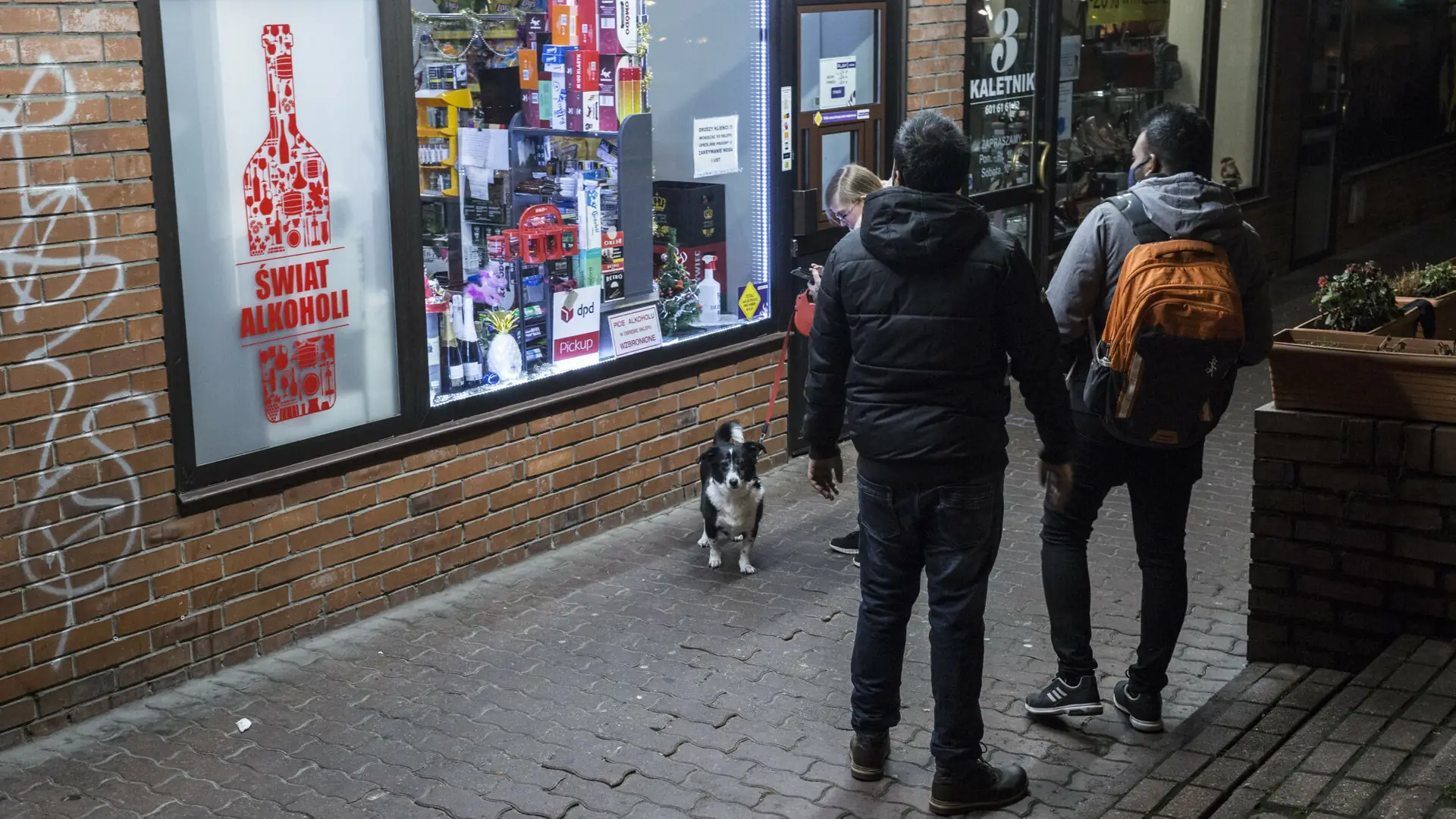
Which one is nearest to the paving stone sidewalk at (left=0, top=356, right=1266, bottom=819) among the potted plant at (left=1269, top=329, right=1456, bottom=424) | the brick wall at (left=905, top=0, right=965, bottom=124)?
the potted plant at (left=1269, top=329, right=1456, bottom=424)

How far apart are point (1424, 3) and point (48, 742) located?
17.3m

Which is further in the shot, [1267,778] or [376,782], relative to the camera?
[376,782]

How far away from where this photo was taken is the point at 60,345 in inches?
201

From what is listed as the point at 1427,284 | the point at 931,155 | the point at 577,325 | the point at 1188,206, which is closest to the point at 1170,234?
the point at 1188,206

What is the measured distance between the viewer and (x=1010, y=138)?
1027 cm

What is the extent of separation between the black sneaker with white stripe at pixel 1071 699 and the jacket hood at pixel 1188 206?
5.12 ft

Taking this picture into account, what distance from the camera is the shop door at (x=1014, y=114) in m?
9.80

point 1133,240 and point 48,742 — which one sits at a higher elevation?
point 1133,240

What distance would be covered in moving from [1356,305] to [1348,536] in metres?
0.94

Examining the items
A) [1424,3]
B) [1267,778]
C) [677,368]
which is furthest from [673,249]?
[1424,3]

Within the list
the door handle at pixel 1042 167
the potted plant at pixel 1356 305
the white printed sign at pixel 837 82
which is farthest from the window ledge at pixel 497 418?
the potted plant at pixel 1356 305

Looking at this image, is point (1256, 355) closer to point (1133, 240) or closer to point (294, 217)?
point (1133, 240)

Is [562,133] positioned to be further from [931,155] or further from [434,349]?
[931,155]

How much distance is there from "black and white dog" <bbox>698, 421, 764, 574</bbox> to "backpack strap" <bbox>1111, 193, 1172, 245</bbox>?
238 centimetres
